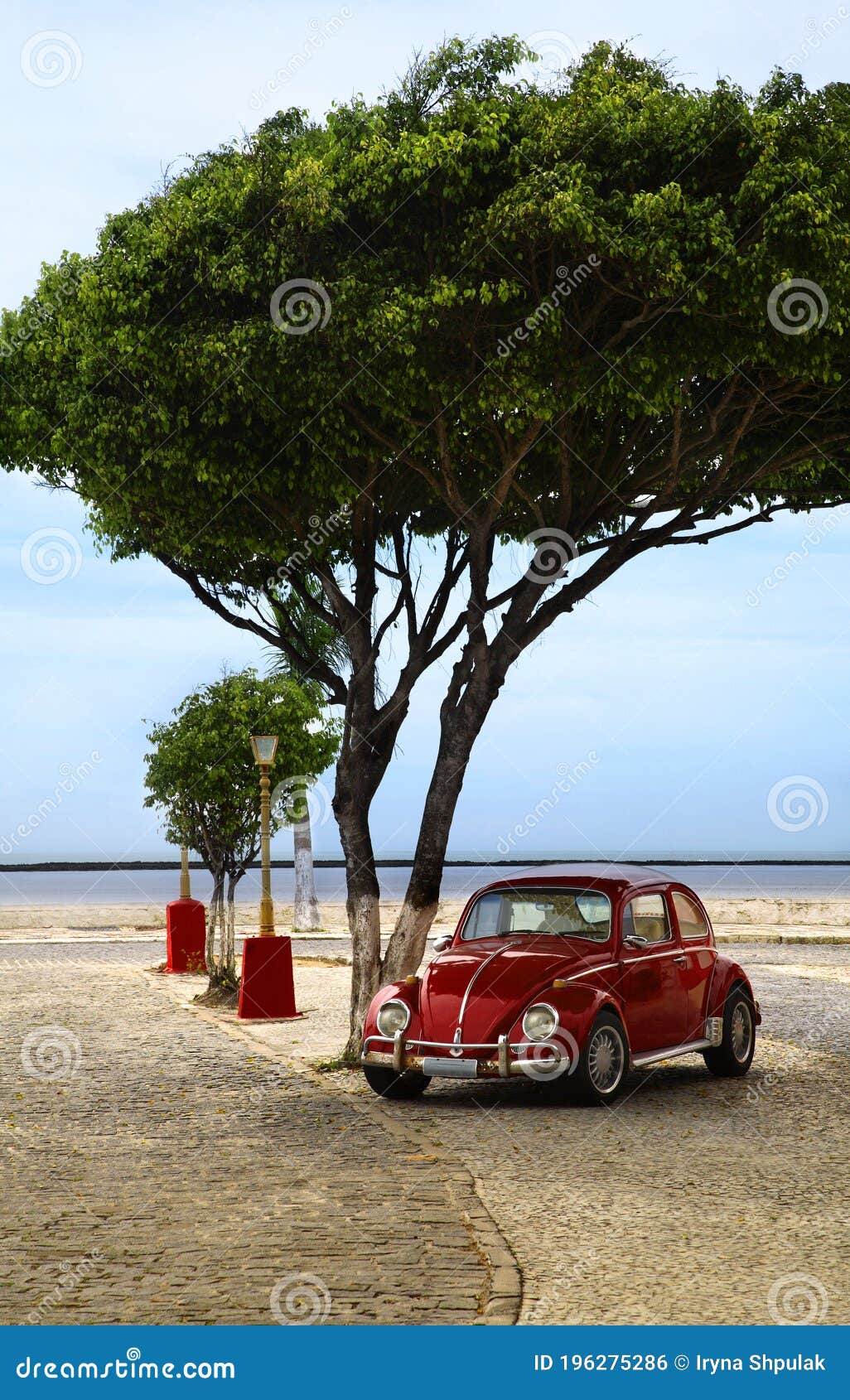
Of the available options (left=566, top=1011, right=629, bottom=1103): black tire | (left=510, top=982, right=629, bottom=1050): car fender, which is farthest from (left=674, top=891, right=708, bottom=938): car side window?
(left=510, top=982, right=629, bottom=1050): car fender

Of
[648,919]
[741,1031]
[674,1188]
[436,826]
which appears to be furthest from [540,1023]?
[436,826]

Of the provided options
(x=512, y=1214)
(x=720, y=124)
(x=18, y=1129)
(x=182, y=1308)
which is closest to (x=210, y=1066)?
(x=18, y=1129)

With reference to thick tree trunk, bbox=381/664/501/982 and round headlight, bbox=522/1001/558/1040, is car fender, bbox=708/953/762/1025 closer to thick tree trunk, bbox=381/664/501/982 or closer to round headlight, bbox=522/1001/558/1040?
round headlight, bbox=522/1001/558/1040

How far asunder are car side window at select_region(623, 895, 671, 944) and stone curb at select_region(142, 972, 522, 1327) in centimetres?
244

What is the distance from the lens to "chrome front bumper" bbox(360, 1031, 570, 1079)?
10.7 meters

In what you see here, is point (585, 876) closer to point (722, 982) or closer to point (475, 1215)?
point (722, 982)

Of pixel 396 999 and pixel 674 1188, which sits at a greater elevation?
pixel 396 999

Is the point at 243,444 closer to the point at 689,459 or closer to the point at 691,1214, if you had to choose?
the point at 689,459

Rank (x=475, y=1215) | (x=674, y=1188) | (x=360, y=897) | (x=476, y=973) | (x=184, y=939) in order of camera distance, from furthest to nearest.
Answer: (x=184, y=939) < (x=360, y=897) < (x=476, y=973) < (x=674, y=1188) < (x=475, y=1215)

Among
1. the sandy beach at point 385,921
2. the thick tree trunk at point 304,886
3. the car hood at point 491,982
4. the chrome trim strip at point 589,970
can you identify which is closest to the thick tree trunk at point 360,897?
the car hood at point 491,982

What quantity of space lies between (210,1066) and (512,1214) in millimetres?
6770

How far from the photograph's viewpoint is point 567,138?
1161cm

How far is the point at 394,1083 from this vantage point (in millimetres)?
11664

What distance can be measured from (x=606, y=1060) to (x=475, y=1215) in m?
3.81
